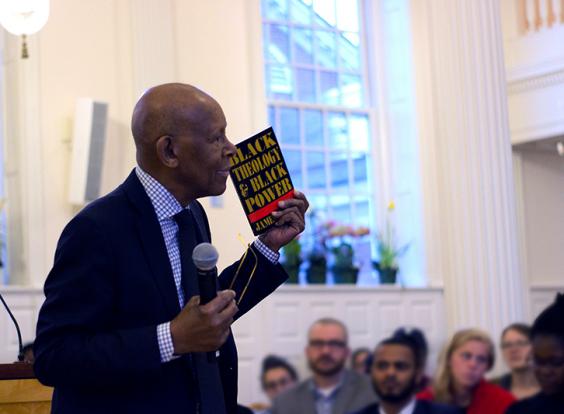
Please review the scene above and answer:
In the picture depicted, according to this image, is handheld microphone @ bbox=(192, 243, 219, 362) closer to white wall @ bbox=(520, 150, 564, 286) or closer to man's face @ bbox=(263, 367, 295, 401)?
man's face @ bbox=(263, 367, 295, 401)

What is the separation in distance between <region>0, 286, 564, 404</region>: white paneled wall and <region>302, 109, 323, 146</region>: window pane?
1585 mm

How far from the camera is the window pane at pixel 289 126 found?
10586 mm

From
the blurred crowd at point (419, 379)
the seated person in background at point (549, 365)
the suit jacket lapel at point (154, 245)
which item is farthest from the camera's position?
the blurred crowd at point (419, 379)

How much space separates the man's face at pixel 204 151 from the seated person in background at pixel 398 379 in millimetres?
2465

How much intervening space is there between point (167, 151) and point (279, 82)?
8430 mm

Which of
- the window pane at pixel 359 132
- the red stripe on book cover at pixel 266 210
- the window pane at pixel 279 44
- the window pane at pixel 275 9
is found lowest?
the red stripe on book cover at pixel 266 210

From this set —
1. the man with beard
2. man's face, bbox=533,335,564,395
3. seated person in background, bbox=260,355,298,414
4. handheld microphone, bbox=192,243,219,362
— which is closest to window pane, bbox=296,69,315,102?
seated person in background, bbox=260,355,298,414

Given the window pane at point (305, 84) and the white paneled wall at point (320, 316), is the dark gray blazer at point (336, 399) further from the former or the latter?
the window pane at point (305, 84)

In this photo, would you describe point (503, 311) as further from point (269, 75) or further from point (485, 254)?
point (269, 75)

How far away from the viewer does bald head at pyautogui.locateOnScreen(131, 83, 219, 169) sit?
224 cm

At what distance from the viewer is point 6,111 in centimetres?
837

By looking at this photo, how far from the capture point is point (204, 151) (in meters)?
2.26

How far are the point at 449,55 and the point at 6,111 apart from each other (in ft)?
11.0

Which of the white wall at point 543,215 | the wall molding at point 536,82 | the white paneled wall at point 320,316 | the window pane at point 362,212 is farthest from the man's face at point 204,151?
the white wall at point 543,215
